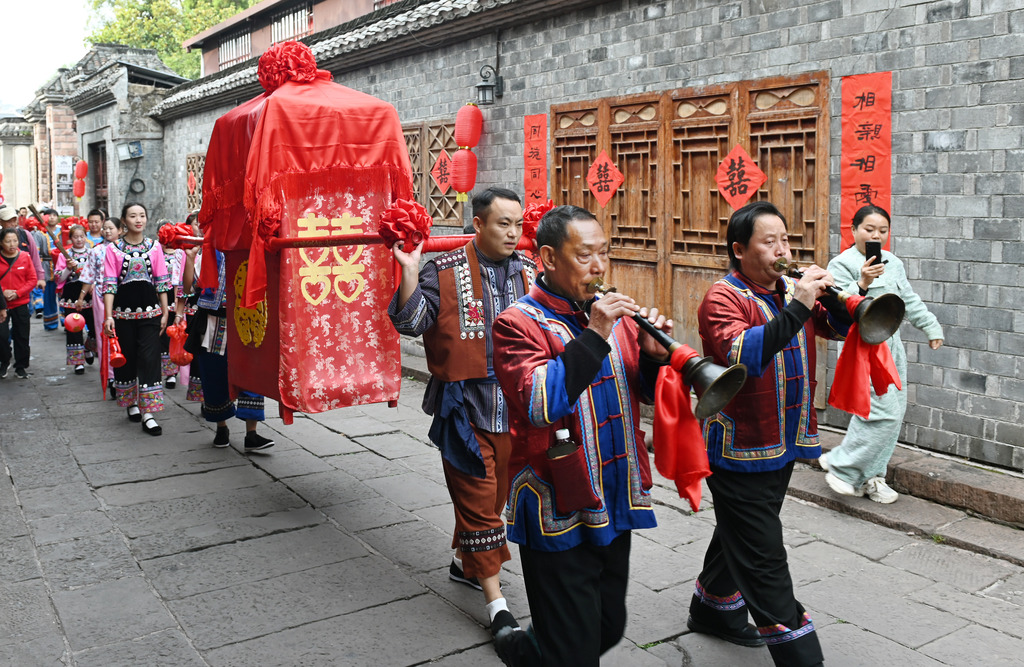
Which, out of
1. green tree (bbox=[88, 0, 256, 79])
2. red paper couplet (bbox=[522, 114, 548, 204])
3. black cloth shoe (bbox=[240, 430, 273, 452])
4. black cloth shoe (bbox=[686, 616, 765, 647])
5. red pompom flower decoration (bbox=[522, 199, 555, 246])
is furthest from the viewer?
green tree (bbox=[88, 0, 256, 79])

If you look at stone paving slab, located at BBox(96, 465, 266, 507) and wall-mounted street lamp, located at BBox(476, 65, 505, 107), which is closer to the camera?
stone paving slab, located at BBox(96, 465, 266, 507)

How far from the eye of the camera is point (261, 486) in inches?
240

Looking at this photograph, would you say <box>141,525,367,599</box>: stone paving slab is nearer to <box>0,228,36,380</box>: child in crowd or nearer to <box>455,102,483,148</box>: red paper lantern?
<box>455,102,483,148</box>: red paper lantern

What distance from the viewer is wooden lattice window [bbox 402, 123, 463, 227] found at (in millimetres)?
10789

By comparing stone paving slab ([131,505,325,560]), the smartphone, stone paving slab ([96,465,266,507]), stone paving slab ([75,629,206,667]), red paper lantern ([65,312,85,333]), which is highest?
the smartphone

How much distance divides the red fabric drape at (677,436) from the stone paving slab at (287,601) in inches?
67.0

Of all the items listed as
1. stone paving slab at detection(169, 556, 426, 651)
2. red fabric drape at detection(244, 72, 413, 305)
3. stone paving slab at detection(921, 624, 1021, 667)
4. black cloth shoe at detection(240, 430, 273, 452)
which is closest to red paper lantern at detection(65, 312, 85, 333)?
black cloth shoe at detection(240, 430, 273, 452)

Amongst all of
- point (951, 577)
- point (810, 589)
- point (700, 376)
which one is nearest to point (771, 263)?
point (700, 376)

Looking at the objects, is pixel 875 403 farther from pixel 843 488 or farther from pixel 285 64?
pixel 285 64

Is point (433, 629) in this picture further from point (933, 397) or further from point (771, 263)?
point (933, 397)

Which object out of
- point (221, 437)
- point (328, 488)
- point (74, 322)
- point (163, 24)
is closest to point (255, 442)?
point (221, 437)

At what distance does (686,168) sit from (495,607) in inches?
185

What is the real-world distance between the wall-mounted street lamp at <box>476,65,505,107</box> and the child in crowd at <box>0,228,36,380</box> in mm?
5310

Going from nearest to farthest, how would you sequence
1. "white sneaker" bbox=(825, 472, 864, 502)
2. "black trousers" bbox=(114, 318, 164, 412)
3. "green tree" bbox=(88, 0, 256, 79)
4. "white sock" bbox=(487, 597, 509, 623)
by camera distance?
"white sock" bbox=(487, 597, 509, 623) < "white sneaker" bbox=(825, 472, 864, 502) < "black trousers" bbox=(114, 318, 164, 412) < "green tree" bbox=(88, 0, 256, 79)
